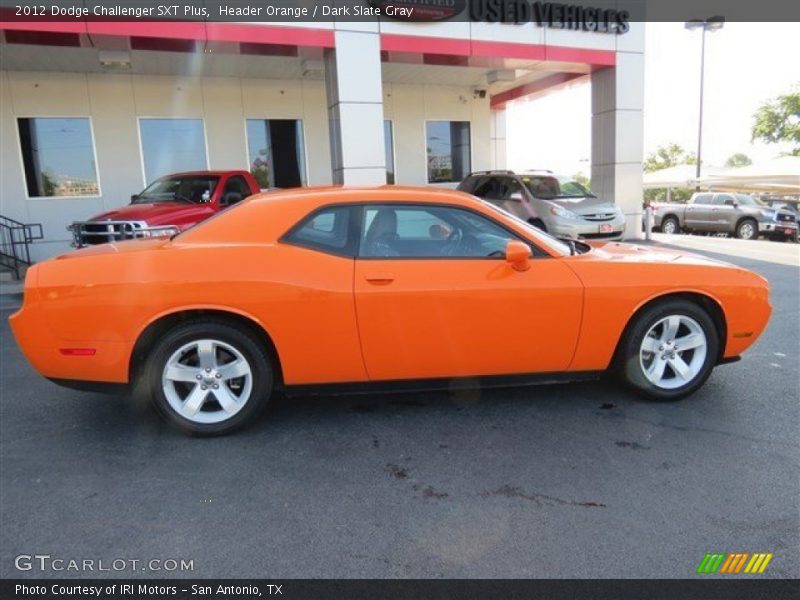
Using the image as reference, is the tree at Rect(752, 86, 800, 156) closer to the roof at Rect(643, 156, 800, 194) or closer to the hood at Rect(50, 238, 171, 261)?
the roof at Rect(643, 156, 800, 194)

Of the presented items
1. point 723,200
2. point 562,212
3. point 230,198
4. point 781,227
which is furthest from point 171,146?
point 781,227

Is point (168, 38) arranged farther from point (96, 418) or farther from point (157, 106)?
point (96, 418)

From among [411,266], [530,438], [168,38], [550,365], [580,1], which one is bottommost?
Answer: [530,438]

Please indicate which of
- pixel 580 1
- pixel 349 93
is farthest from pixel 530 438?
pixel 580 1

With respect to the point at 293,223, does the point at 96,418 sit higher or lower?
lower

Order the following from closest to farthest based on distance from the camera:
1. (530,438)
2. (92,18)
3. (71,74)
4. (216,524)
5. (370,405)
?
(216,524) → (530,438) → (370,405) → (92,18) → (71,74)

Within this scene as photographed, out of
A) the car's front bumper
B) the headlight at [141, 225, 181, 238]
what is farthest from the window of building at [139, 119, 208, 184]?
the car's front bumper

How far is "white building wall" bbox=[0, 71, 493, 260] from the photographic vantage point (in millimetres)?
11852

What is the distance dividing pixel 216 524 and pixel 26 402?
2.67 m

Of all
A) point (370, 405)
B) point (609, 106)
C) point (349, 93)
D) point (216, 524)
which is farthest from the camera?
point (609, 106)

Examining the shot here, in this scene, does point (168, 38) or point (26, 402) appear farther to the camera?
point (168, 38)

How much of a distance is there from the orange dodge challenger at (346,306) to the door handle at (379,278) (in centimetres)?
2

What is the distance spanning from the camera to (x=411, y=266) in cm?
370

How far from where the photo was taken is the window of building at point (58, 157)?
12031 millimetres
